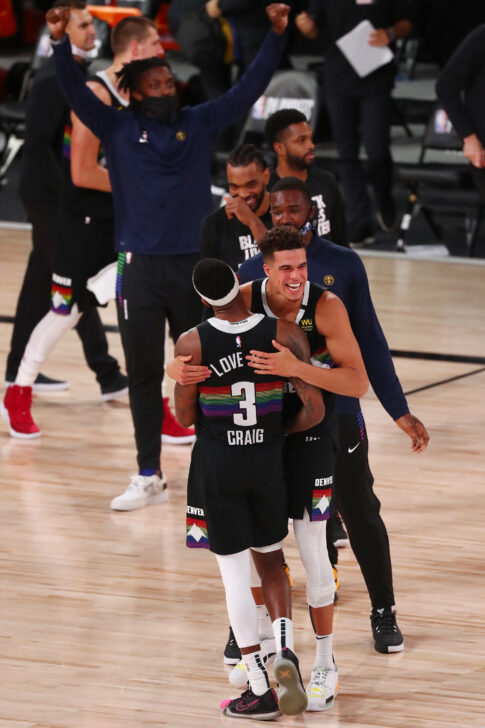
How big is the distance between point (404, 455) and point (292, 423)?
2.48 meters

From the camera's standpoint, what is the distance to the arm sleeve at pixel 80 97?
16.7 feet

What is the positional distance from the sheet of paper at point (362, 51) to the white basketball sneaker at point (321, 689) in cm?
680

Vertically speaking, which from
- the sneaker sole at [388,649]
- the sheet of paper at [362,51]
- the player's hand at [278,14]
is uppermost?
the player's hand at [278,14]

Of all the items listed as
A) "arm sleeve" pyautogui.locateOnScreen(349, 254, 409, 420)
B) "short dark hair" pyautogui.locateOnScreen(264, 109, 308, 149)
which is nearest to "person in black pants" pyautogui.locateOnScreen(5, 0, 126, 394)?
"short dark hair" pyautogui.locateOnScreen(264, 109, 308, 149)

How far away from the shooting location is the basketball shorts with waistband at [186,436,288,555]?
3.56 meters

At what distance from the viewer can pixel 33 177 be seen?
20.9ft

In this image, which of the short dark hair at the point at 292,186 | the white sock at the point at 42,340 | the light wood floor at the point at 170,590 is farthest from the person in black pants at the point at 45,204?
the short dark hair at the point at 292,186

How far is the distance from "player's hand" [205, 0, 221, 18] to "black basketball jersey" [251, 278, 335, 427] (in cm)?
750

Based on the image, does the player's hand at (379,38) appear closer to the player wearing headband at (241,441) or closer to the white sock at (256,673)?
the player wearing headband at (241,441)

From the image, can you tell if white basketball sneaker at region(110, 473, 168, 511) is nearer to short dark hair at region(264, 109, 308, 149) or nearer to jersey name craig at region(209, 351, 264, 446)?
short dark hair at region(264, 109, 308, 149)

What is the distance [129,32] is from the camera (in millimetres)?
5629

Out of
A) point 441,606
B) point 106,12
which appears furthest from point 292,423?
point 106,12

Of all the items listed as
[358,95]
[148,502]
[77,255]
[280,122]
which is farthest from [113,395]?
[358,95]

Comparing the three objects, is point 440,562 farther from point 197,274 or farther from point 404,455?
point 197,274
